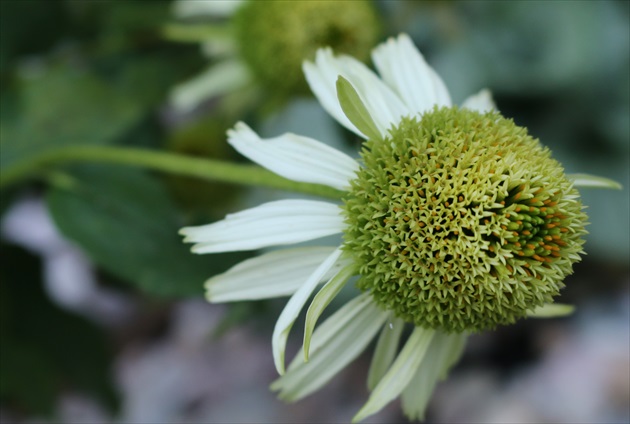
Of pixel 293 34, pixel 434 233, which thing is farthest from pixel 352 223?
pixel 293 34

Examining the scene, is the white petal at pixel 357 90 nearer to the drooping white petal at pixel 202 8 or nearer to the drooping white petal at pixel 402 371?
the drooping white petal at pixel 402 371

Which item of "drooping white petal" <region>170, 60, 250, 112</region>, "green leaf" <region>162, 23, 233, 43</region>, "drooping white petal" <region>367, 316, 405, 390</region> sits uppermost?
"green leaf" <region>162, 23, 233, 43</region>

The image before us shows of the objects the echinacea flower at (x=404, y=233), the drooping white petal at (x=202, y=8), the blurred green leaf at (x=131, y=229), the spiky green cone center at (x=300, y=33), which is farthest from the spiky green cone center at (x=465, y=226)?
the drooping white petal at (x=202, y=8)

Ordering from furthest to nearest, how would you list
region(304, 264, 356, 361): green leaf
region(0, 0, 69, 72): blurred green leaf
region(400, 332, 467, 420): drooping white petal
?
1. region(0, 0, 69, 72): blurred green leaf
2. region(400, 332, 467, 420): drooping white petal
3. region(304, 264, 356, 361): green leaf

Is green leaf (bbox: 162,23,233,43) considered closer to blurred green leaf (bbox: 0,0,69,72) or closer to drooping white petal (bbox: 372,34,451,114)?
blurred green leaf (bbox: 0,0,69,72)

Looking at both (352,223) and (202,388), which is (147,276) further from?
(202,388)

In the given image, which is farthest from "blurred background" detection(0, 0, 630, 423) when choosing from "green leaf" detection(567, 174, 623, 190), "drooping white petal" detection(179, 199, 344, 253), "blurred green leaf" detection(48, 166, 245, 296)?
"green leaf" detection(567, 174, 623, 190)

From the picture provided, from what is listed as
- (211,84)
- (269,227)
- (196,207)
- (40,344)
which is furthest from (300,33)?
(40,344)
